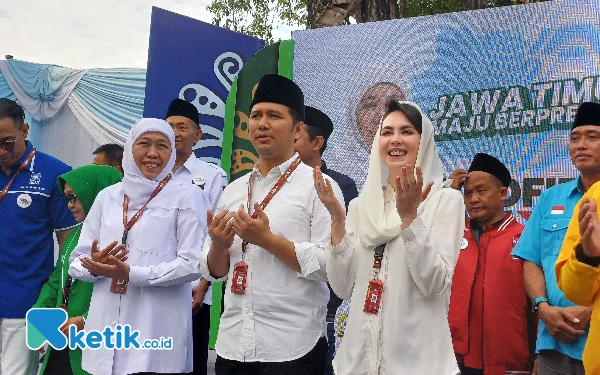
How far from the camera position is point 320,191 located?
2.51 meters

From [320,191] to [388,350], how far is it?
62cm

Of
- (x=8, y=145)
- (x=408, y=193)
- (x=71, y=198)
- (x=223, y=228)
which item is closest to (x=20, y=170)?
(x=8, y=145)

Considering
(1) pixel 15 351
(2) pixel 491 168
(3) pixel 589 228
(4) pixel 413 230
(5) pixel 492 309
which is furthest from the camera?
(1) pixel 15 351

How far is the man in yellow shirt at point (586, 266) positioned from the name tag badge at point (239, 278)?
3.98ft

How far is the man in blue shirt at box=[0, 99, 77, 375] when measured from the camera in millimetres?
4184

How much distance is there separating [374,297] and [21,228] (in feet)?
8.93

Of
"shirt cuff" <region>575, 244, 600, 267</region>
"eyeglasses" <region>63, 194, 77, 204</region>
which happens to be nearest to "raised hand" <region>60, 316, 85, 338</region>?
"eyeglasses" <region>63, 194, 77, 204</region>

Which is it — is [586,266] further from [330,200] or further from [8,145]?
[8,145]

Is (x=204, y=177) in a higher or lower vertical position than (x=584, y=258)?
higher

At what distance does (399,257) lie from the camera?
2.45m

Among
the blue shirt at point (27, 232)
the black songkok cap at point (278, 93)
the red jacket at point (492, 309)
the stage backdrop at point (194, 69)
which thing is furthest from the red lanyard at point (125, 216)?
the stage backdrop at point (194, 69)

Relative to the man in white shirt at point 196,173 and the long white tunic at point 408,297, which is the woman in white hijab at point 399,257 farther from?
the man in white shirt at point 196,173

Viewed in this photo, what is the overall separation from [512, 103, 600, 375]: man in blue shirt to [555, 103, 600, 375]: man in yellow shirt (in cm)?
86

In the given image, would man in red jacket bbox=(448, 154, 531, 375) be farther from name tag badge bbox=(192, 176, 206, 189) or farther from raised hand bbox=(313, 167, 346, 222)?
name tag badge bbox=(192, 176, 206, 189)
